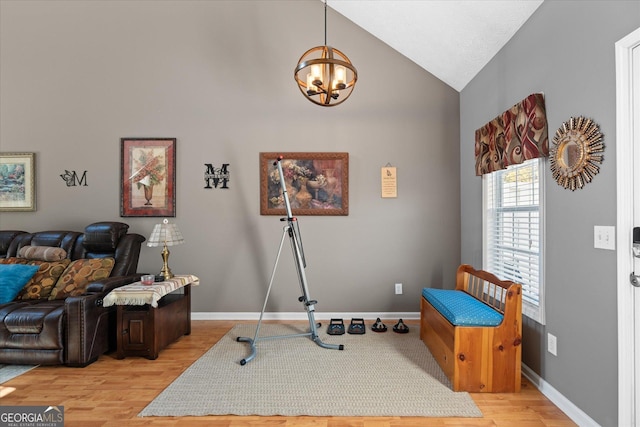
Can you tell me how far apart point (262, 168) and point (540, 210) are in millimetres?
2745

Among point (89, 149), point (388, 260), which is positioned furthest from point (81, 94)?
point (388, 260)

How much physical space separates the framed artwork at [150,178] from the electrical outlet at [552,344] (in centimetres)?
374

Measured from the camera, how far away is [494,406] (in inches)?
82.1

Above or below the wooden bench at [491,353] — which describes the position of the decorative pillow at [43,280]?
above

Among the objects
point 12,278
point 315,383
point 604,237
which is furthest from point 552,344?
point 12,278

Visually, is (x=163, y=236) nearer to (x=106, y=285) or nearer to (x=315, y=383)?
(x=106, y=285)

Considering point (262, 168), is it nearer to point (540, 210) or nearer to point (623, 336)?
point (540, 210)

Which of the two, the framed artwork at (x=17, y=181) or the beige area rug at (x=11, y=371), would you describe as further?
the framed artwork at (x=17, y=181)

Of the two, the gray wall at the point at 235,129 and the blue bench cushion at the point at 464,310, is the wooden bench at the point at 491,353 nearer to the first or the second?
the blue bench cushion at the point at 464,310

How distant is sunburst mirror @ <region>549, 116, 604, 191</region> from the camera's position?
5.85 ft

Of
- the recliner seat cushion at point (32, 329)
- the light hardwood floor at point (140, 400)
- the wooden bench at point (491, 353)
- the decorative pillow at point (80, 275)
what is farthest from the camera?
the decorative pillow at point (80, 275)

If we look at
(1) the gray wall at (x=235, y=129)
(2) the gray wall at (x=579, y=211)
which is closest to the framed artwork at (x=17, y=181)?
(1) the gray wall at (x=235, y=129)

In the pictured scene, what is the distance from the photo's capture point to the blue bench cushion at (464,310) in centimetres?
223

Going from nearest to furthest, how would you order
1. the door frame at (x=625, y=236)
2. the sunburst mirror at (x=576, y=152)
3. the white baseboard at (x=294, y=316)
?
the door frame at (x=625, y=236), the sunburst mirror at (x=576, y=152), the white baseboard at (x=294, y=316)
